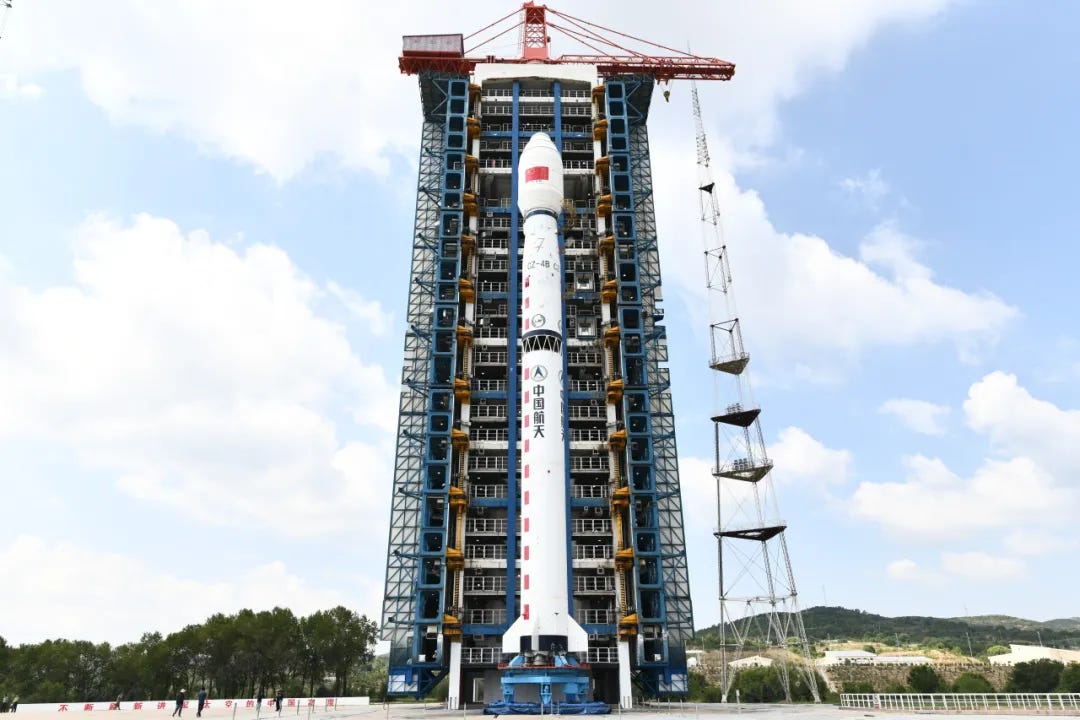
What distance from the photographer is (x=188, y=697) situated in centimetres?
7212

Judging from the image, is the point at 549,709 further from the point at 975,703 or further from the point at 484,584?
the point at 975,703

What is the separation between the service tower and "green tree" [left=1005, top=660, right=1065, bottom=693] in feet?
120

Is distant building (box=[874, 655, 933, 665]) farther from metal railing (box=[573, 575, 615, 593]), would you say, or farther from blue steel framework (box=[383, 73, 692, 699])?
metal railing (box=[573, 575, 615, 593])

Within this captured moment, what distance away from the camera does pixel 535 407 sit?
42.2 metres

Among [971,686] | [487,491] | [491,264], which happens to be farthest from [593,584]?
[971,686]

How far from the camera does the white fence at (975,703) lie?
1379 inches

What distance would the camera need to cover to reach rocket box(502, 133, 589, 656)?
3812cm

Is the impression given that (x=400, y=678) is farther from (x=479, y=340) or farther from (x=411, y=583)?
(x=479, y=340)

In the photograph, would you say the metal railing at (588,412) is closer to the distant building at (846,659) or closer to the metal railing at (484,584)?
the metal railing at (484,584)

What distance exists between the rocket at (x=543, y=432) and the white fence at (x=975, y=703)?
1861 centimetres

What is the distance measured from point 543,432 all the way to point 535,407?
1.60 m

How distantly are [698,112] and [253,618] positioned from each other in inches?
2679

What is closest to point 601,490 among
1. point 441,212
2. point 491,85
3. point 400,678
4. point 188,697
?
point 400,678

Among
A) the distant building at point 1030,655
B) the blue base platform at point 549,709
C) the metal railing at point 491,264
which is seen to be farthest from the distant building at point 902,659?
the blue base platform at point 549,709
